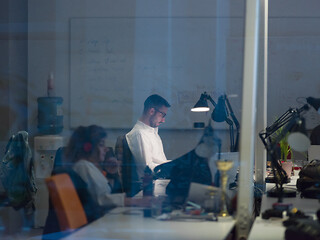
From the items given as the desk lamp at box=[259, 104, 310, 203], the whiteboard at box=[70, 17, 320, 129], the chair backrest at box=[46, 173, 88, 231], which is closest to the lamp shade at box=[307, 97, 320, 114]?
the desk lamp at box=[259, 104, 310, 203]

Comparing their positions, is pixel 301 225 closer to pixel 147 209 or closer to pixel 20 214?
pixel 147 209

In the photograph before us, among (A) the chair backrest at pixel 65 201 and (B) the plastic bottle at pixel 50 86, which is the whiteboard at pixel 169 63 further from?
(A) the chair backrest at pixel 65 201

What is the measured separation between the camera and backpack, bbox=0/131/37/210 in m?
4.06

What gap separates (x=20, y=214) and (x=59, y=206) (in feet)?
8.36

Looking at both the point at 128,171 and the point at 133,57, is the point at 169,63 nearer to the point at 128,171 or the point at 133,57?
the point at 133,57

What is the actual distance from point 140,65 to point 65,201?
317cm

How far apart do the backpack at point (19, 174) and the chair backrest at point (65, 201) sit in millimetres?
1988

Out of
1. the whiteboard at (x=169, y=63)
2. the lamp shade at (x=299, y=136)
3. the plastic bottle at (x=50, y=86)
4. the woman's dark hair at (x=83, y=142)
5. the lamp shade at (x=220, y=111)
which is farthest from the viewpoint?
the plastic bottle at (x=50, y=86)

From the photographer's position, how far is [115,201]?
87.1 inches

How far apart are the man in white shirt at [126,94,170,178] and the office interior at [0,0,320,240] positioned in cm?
87

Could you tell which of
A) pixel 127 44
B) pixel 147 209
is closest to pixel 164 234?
pixel 147 209

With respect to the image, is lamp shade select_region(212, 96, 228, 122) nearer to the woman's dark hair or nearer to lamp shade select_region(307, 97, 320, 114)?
lamp shade select_region(307, 97, 320, 114)

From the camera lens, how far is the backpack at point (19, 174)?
4059 millimetres

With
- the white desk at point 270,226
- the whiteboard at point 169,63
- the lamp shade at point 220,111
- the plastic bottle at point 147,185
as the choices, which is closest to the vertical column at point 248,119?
the white desk at point 270,226
